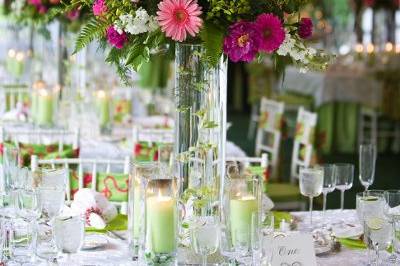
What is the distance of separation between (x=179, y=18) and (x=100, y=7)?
0.26 m

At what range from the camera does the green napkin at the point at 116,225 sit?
3.02 meters

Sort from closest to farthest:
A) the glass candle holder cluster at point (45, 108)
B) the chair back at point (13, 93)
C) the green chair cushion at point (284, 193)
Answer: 1. the green chair cushion at point (284, 193)
2. the glass candle holder cluster at point (45, 108)
3. the chair back at point (13, 93)

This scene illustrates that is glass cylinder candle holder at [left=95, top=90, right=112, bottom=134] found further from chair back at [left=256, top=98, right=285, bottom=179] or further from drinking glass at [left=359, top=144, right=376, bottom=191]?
drinking glass at [left=359, top=144, right=376, bottom=191]

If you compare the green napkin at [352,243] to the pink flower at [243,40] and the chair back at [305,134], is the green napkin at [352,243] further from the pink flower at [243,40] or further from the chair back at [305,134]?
the chair back at [305,134]

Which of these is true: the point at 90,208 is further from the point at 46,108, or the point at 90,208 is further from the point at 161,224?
the point at 46,108

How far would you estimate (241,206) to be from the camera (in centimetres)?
258

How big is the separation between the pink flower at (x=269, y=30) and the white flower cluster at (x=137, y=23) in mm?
296

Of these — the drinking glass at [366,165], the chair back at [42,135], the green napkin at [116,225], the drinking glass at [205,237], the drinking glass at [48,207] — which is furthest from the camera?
the chair back at [42,135]

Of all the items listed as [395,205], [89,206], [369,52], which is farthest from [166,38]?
[369,52]

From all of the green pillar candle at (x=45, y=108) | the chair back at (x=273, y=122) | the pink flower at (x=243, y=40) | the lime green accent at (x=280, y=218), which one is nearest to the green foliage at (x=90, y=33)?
the pink flower at (x=243, y=40)

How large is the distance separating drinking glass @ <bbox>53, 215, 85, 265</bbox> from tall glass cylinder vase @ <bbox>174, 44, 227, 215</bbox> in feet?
1.45

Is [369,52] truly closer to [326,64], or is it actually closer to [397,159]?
[397,159]

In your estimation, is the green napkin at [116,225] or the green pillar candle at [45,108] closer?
the green napkin at [116,225]

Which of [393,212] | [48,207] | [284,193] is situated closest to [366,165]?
[393,212]
